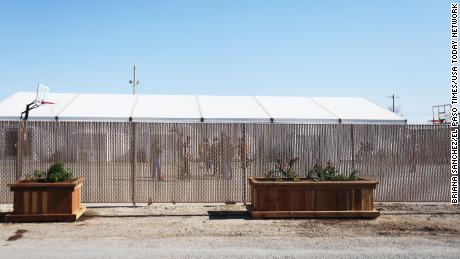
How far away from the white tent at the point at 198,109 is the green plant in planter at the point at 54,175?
23.6 feet

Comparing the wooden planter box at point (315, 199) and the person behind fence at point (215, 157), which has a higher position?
the person behind fence at point (215, 157)

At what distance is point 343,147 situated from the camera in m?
12.6

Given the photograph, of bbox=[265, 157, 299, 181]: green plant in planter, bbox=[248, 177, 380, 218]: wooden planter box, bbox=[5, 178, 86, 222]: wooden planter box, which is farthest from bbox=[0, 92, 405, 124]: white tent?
bbox=[5, 178, 86, 222]: wooden planter box

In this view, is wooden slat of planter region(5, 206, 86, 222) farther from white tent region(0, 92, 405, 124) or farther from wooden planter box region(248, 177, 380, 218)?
white tent region(0, 92, 405, 124)

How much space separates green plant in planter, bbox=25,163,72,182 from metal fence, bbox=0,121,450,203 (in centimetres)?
122

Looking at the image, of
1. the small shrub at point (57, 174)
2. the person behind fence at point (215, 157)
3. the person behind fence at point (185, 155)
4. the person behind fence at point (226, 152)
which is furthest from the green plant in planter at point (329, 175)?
the small shrub at point (57, 174)

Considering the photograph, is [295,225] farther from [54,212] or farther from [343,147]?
[54,212]

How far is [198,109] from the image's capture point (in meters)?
19.5

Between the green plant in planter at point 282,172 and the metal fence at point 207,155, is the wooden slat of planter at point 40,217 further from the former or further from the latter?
the green plant in planter at point 282,172

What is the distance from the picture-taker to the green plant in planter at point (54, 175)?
10.2 m

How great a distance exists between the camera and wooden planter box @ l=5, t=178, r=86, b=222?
388 inches

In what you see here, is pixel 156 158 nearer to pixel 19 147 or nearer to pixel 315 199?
pixel 19 147

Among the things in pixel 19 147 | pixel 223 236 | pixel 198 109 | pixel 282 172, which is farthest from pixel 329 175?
pixel 198 109

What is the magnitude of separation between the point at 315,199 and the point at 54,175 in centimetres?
572
